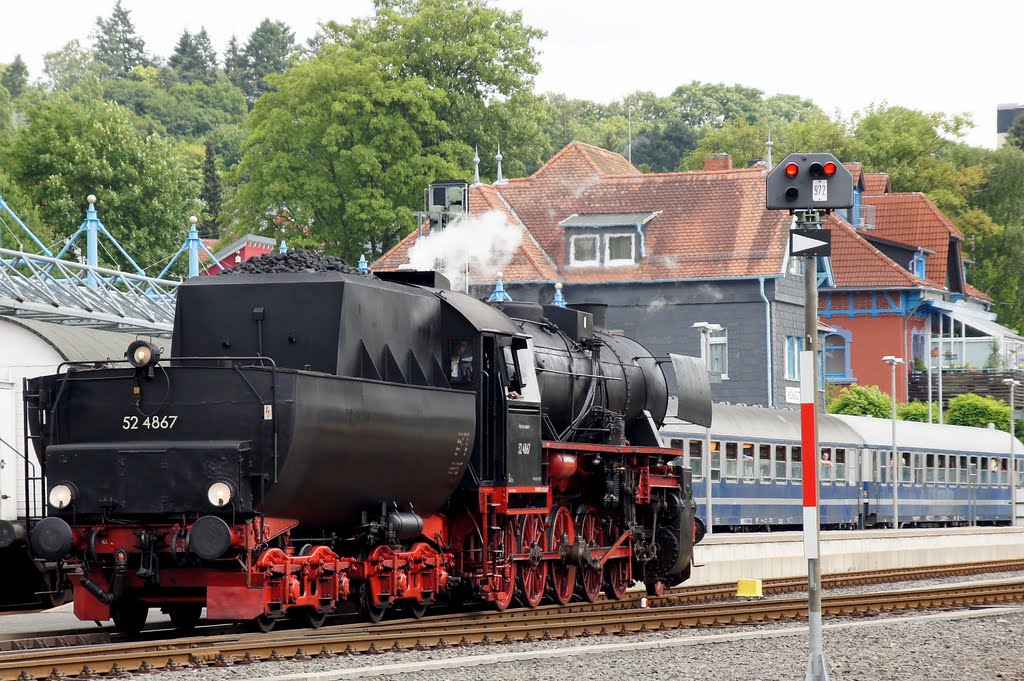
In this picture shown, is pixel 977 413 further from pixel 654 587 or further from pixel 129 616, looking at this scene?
pixel 129 616

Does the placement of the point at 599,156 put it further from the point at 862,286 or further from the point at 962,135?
the point at 962,135

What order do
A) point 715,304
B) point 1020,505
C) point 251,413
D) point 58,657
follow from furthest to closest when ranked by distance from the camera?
point 1020,505, point 715,304, point 251,413, point 58,657

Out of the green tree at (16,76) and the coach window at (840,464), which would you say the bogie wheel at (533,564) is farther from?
the green tree at (16,76)

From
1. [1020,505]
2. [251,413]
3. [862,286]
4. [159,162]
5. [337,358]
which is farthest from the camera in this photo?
[159,162]

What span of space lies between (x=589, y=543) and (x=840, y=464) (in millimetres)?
19692

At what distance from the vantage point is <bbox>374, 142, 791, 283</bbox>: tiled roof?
48312 millimetres

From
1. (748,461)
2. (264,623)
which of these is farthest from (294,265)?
(748,461)

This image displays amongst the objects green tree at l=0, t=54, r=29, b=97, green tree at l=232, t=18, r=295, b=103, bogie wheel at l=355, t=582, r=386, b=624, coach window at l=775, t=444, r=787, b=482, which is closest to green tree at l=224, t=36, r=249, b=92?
green tree at l=232, t=18, r=295, b=103

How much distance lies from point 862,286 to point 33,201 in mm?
32482

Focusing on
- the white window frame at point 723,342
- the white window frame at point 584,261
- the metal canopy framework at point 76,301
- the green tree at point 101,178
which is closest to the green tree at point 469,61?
the green tree at point 101,178

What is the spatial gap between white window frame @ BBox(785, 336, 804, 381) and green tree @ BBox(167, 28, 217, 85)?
122 m

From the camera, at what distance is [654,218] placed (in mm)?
49688

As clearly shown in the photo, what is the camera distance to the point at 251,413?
43.4ft

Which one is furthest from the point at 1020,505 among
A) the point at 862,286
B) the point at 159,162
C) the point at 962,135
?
the point at 159,162
